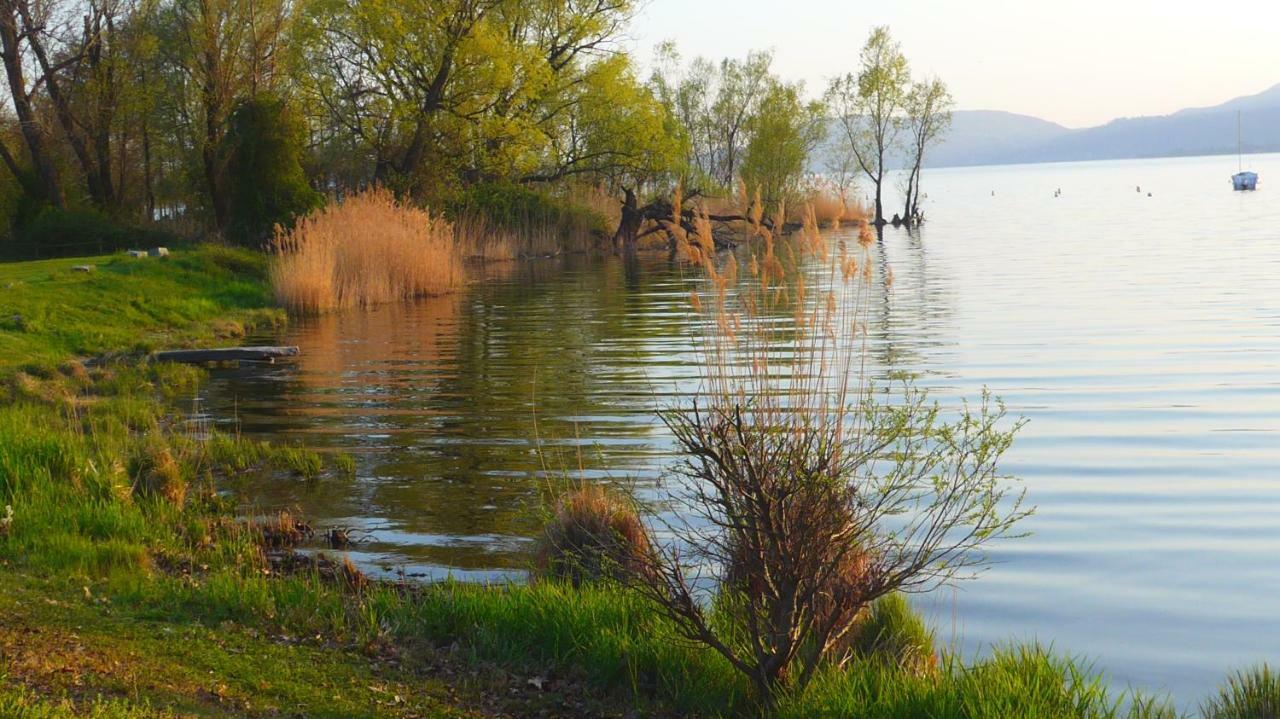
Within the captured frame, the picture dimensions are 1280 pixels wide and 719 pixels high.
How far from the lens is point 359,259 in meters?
29.5

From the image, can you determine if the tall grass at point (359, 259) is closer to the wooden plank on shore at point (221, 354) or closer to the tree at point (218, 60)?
the tree at point (218, 60)

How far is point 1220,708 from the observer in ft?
19.1

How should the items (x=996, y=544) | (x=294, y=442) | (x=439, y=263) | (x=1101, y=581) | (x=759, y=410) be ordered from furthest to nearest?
(x=439, y=263), (x=294, y=442), (x=996, y=544), (x=1101, y=581), (x=759, y=410)

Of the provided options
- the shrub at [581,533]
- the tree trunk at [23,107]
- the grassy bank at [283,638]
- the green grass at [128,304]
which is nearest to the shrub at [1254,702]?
the grassy bank at [283,638]

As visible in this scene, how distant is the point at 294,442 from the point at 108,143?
1261 inches

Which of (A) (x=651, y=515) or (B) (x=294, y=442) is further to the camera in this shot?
(B) (x=294, y=442)

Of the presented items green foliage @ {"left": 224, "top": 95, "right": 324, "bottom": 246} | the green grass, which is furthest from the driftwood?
the green grass

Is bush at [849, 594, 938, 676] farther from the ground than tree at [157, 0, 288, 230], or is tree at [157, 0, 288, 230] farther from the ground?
tree at [157, 0, 288, 230]

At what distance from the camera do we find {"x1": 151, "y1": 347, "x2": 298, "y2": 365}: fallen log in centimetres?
1905

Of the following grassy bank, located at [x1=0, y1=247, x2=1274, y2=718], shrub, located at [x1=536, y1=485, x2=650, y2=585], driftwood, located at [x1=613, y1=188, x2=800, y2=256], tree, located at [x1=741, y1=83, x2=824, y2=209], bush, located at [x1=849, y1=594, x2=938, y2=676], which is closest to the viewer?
grassy bank, located at [x1=0, y1=247, x2=1274, y2=718]

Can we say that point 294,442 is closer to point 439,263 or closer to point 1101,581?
point 1101,581

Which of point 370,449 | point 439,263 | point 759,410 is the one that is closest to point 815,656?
point 759,410

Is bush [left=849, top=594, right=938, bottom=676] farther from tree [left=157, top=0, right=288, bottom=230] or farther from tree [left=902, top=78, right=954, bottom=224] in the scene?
tree [left=902, top=78, right=954, bottom=224]

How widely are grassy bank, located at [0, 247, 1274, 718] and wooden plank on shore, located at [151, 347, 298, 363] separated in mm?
7867
